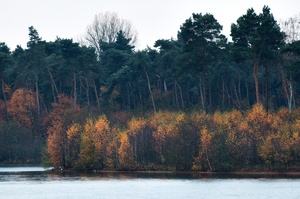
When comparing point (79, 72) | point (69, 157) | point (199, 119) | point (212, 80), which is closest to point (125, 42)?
point (79, 72)

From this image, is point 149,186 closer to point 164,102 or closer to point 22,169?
point 22,169

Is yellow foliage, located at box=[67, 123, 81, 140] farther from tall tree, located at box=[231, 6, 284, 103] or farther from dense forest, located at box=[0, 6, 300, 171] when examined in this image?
tall tree, located at box=[231, 6, 284, 103]

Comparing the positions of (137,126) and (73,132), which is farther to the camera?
(73,132)

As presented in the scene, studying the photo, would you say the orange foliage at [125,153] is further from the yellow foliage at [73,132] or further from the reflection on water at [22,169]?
the reflection on water at [22,169]

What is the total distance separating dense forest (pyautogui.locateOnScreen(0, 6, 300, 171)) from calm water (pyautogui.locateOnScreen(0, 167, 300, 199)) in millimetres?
5472

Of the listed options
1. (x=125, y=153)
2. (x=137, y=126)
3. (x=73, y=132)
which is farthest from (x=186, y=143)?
(x=73, y=132)

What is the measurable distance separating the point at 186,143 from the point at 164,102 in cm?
3675

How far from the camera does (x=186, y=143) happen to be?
309ft

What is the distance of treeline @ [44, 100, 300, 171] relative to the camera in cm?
8981

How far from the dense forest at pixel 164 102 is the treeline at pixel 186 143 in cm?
14

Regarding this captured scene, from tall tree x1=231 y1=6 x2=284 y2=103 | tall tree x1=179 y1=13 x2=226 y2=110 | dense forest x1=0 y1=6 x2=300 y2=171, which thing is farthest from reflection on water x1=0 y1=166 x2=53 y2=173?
tall tree x1=231 y1=6 x2=284 y2=103

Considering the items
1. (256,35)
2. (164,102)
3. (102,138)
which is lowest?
(102,138)

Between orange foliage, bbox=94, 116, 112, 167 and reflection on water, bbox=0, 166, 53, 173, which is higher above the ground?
orange foliage, bbox=94, 116, 112, 167

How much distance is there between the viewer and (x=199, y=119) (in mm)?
94938
